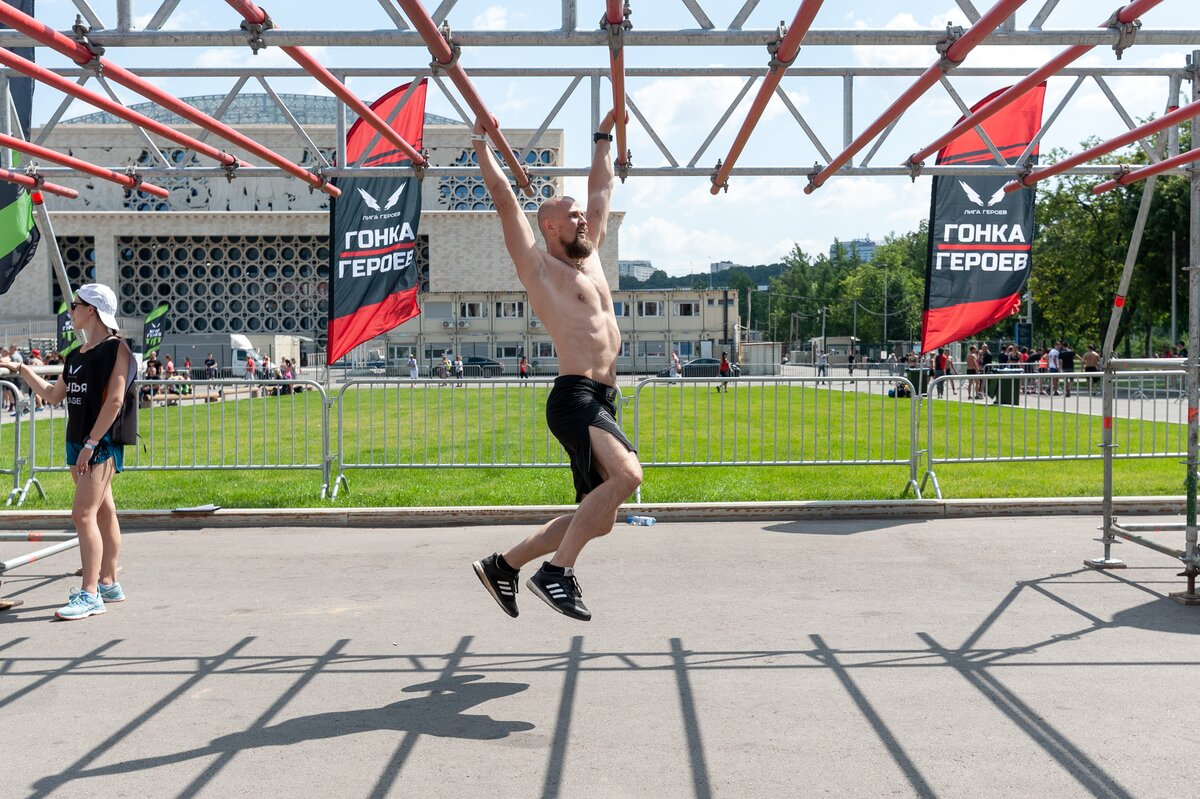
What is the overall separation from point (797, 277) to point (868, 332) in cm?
2747

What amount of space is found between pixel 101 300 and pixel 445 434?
10.5 meters

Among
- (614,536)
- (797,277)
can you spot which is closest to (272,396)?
(614,536)

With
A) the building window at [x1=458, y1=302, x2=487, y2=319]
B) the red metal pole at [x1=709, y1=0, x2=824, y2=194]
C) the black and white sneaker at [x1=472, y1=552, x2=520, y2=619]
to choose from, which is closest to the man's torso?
the black and white sneaker at [x1=472, y1=552, x2=520, y2=619]

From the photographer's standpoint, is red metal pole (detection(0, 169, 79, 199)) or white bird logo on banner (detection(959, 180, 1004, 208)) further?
white bird logo on banner (detection(959, 180, 1004, 208))

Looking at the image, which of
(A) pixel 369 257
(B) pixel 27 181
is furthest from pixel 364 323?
(B) pixel 27 181

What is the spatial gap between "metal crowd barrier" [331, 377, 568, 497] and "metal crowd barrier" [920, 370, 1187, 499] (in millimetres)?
4603

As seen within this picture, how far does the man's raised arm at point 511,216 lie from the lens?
4.94 m

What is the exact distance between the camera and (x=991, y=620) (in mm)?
6246

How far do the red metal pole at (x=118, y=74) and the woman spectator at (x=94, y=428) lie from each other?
4.00 ft

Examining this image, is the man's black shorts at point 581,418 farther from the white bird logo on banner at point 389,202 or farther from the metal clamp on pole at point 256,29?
the white bird logo on banner at point 389,202

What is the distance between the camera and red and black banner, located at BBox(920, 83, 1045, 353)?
35.6ft

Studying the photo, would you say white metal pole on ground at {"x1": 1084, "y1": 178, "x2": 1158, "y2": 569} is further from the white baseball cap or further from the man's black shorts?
the white baseball cap

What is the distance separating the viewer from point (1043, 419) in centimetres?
1538

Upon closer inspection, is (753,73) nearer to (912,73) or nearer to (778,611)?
(912,73)
